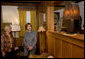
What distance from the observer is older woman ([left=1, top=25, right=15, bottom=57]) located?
0.83 meters

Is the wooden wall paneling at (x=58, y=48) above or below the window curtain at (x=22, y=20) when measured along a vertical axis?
below

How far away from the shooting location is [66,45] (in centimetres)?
127

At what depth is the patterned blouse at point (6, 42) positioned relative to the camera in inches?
32.2

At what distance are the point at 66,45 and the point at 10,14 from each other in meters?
0.67

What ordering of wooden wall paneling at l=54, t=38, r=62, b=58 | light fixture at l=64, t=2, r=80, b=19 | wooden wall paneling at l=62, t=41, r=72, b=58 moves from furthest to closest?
wooden wall paneling at l=54, t=38, r=62, b=58 → wooden wall paneling at l=62, t=41, r=72, b=58 → light fixture at l=64, t=2, r=80, b=19

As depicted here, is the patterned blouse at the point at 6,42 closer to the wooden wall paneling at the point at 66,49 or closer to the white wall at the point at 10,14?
the white wall at the point at 10,14

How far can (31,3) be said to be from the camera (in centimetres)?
99

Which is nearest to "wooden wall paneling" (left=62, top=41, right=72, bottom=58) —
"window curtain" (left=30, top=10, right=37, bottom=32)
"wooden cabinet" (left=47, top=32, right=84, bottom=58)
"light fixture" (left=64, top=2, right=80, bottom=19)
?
"wooden cabinet" (left=47, top=32, right=84, bottom=58)

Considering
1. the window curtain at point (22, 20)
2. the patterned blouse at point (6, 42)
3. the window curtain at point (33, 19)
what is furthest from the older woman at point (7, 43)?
the window curtain at point (33, 19)

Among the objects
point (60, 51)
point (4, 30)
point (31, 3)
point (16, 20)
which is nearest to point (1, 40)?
point (4, 30)

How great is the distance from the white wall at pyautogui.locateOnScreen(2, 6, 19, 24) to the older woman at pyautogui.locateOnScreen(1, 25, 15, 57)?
6cm

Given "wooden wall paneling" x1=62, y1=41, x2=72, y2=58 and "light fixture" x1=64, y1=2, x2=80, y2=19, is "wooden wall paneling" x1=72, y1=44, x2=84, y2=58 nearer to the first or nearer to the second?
"wooden wall paneling" x1=62, y1=41, x2=72, y2=58

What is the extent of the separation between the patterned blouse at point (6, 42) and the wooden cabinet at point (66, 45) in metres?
0.56

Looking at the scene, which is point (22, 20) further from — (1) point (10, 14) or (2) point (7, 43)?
(2) point (7, 43)
